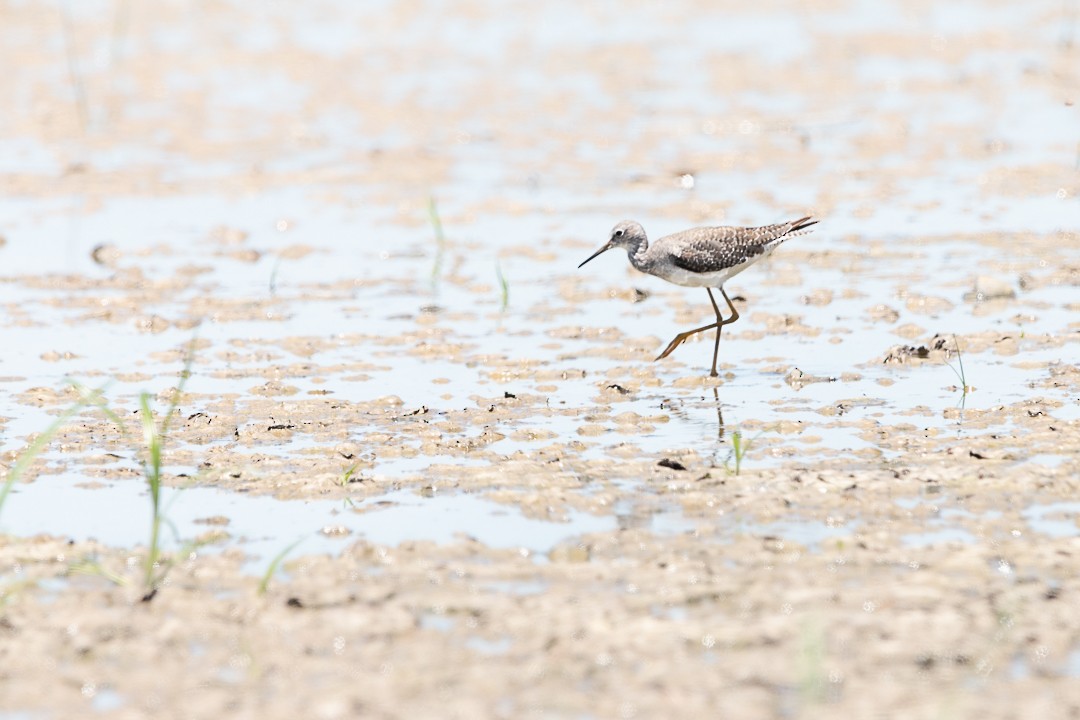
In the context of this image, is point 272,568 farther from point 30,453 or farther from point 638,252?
point 638,252

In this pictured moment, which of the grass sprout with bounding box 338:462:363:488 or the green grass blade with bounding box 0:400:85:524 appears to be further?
the grass sprout with bounding box 338:462:363:488

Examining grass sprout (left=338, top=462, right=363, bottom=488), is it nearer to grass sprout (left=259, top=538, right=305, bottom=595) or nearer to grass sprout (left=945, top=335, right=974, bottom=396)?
grass sprout (left=259, top=538, right=305, bottom=595)

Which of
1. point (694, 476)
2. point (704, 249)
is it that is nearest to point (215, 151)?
point (704, 249)

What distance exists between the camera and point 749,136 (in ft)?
60.0

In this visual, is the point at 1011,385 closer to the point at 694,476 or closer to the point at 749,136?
the point at 694,476

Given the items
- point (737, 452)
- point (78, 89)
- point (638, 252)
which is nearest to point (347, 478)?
point (737, 452)

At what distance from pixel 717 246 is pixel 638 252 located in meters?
0.67

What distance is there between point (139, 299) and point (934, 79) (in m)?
11.8

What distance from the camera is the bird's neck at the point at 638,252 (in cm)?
1165

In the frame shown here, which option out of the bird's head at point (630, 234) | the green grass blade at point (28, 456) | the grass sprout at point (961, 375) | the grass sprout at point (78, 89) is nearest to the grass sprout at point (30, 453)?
the green grass blade at point (28, 456)

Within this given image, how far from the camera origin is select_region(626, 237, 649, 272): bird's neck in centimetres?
1165

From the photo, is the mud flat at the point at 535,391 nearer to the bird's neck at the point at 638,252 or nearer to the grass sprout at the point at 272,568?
the grass sprout at the point at 272,568

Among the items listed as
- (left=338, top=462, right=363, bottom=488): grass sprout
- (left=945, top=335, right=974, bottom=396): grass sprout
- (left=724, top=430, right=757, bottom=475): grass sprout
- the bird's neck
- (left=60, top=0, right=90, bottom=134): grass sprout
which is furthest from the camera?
(left=60, top=0, right=90, bottom=134): grass sprout

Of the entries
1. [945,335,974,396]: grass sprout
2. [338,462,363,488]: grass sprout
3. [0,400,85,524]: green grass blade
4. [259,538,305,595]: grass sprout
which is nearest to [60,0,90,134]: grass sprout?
[0,400,85,524]: green grass blade
